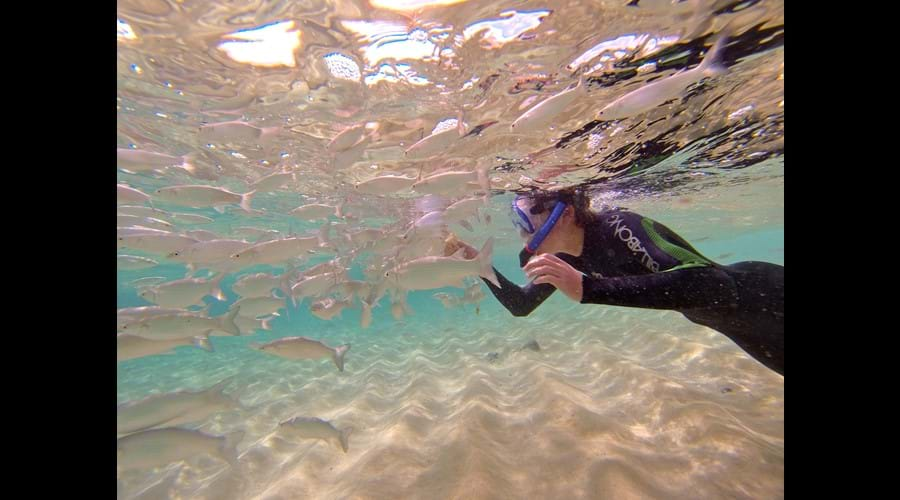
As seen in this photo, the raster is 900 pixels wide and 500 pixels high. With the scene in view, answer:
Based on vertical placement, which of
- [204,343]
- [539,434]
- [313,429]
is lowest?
[539,434]

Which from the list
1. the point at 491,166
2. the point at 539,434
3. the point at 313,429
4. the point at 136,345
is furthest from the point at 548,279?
the point at 491,166

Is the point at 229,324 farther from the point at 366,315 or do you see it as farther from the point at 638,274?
the point at 638,274

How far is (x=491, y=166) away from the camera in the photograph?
466 inches

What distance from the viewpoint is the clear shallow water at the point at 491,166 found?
394 cm

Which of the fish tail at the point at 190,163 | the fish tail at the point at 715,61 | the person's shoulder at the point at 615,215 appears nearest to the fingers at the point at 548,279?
the person's shoulder at the point at 615,215

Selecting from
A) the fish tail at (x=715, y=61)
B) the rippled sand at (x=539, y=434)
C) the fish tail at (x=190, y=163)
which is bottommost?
the rippled sand at (x=539, y=434)

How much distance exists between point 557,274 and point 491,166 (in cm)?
927

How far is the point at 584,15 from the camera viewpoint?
5.21 m

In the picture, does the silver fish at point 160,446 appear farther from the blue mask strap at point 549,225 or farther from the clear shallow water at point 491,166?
the blue mask strap at point 549,225
